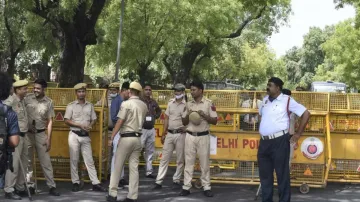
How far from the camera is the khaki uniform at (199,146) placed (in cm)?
904

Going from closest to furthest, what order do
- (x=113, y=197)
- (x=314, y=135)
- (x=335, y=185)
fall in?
1. (x=113, y=197)
2. (x=314, y=135)
3. (x=335, y=185)

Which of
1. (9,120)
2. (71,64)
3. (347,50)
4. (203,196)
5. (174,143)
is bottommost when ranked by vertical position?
(203,196)

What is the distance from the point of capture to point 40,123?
896cm

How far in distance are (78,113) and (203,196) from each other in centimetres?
257

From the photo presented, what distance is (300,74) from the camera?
97188 mm

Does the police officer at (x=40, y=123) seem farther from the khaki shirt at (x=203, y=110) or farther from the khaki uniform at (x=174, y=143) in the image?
the khaki shirt at (x=203, y=110)

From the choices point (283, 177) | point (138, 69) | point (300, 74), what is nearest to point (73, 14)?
point (283, 177)

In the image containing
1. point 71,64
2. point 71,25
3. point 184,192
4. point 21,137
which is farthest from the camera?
point 71,64

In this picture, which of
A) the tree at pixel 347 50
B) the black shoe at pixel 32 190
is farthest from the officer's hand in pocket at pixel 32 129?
the tree at pixel 347 50

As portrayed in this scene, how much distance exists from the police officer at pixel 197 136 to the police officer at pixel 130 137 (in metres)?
1.02

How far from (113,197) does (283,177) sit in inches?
105

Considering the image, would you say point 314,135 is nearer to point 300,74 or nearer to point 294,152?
point 294,152

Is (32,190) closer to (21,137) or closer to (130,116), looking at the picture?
(21,137)

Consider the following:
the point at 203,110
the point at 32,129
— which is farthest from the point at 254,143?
the point at 32,129
